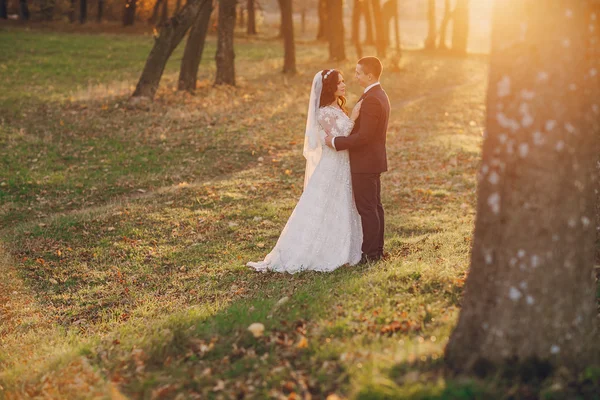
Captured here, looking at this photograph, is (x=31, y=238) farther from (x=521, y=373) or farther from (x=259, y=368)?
(x=521, y=373)

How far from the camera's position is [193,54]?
23625mm

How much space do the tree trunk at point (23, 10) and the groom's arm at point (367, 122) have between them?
48.8m

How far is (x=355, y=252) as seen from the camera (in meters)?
8.09

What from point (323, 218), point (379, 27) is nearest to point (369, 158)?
point (323, 218)

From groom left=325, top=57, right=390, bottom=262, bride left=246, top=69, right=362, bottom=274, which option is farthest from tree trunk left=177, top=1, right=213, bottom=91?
groom left=325, top=57, right=390, bottom=262

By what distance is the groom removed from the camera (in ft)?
24.5

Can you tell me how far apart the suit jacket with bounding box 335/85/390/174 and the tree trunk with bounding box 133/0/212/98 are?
14.8 m

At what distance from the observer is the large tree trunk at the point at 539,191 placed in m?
3.92

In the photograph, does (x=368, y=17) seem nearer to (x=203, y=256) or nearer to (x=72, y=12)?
(x=72, y=12)

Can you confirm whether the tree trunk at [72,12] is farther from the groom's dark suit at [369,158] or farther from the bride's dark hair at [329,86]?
the groom's dark suit at [369,158]

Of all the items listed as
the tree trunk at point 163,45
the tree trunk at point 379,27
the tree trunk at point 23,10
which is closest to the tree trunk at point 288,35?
the tree trunk at point 379,27

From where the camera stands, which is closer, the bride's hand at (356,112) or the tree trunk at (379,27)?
the bride's hand at (356,112)

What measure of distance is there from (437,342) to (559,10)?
2.48 m

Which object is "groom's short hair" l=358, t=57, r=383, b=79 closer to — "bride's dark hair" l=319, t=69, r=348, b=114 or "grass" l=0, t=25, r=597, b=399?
"bride's dark hair" l=319, t=69, r=348, b=114
